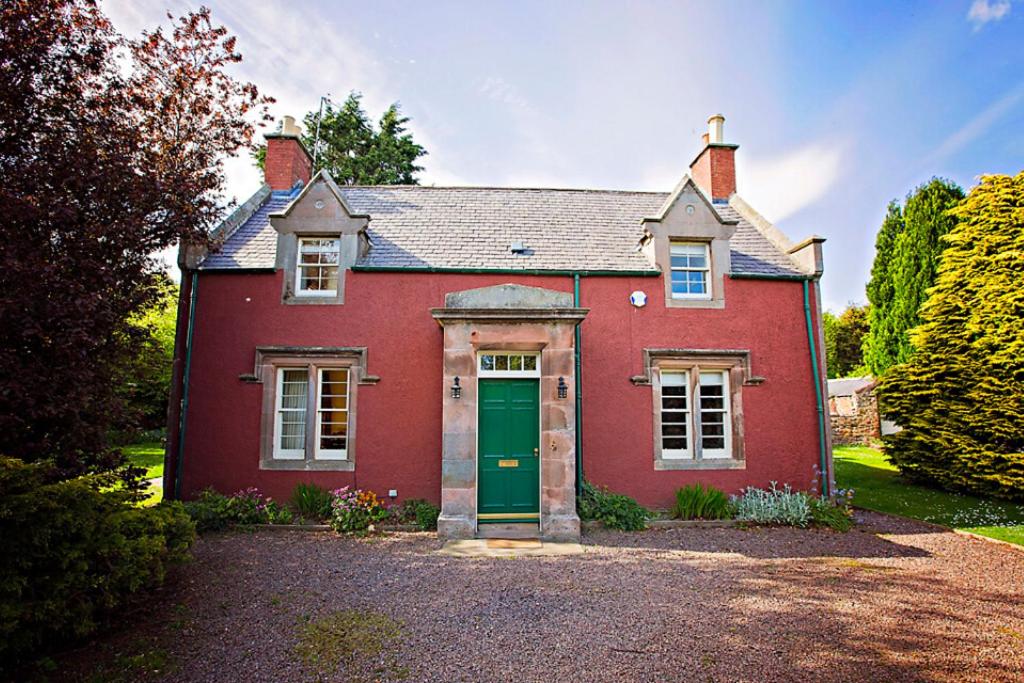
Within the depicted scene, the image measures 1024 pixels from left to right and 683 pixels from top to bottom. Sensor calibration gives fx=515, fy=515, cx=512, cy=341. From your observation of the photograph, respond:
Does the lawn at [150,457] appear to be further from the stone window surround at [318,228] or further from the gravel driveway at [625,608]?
the gravel driveway at [625,608]

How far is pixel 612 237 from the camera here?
12.3m

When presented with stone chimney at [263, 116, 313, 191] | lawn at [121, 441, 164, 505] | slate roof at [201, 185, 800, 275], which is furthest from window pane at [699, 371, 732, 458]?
lawn at [121, 441, 164, 505]

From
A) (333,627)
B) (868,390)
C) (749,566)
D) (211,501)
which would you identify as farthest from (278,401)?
(868,390)

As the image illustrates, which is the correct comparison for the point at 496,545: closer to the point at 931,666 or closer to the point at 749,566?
the point at 749,566

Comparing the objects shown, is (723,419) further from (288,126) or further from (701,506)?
(288,126)

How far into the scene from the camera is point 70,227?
6473 mm

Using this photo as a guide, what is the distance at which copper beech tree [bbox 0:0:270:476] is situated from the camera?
5.94 m

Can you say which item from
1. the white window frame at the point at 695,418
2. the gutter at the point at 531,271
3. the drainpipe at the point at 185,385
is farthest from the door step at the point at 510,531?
the drainpipe at the point at 185,385

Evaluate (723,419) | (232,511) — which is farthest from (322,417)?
(723,419)

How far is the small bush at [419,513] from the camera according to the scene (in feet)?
31.4

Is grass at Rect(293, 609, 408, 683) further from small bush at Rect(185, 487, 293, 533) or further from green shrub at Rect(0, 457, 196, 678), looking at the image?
small bush at Rect(185, 487, 293, 533)

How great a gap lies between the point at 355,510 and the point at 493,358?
12.6 ft

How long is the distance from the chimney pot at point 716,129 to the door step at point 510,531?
37.1 ft

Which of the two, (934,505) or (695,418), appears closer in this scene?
(695,418)
